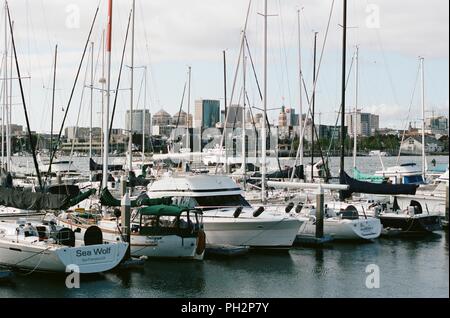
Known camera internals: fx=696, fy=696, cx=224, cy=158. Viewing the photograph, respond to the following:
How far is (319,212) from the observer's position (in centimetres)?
3428

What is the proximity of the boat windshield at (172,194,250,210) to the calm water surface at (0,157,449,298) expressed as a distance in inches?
146

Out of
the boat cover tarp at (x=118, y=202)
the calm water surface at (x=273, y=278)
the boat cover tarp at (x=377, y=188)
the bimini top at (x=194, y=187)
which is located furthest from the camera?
the boat cover tarp at (x=377, y=188)

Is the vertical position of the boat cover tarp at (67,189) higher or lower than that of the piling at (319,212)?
higher

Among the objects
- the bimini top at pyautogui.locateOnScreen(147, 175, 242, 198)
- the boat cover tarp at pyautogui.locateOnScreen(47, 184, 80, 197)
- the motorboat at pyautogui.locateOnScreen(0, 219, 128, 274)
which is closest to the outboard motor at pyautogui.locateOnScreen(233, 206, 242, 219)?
the bimini top at pyautogui.locateOnScreen(147, 175, 242, 198)

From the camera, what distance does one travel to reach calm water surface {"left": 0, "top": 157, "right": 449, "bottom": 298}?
2409 cm

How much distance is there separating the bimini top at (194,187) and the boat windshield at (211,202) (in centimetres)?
22

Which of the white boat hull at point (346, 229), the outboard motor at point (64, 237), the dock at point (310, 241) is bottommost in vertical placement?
the dock at point (310, 241)

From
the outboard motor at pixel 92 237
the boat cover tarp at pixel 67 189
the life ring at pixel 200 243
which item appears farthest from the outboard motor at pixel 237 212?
the boat cover tarp at pixel 67 189

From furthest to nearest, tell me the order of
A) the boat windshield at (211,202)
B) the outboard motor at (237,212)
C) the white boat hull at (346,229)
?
the white boat hull at (346,229), the boat windshield at (211,202), the outboard motor at (237,212)

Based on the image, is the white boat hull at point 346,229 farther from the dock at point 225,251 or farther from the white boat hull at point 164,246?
the white boat hull at point 164,246

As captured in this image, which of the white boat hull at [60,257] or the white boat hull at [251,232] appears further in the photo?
the white boat hull at [251,232]

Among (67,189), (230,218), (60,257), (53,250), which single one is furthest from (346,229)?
(53,250)

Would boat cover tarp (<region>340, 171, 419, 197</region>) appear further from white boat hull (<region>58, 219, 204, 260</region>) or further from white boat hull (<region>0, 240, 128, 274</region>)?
white boat hull (<region>0, 240, 128, 274</region>)

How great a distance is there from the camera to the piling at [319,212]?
112ft
